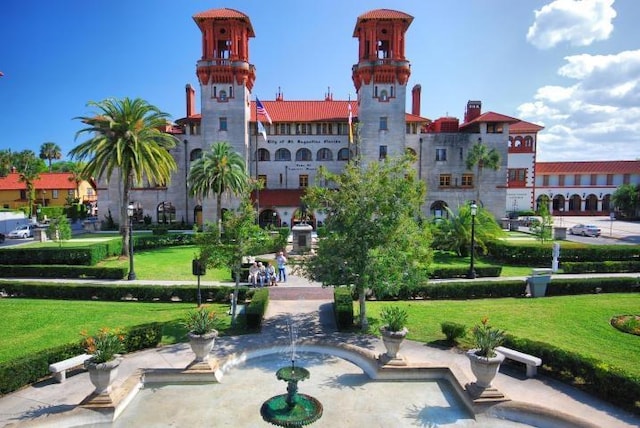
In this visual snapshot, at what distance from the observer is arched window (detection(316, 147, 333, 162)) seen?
51.2 metres

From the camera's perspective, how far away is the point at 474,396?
10.1 m

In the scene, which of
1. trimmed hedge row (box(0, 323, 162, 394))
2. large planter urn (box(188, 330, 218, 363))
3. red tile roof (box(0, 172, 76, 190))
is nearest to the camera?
trimmed hedge row (box(0, 323, 162, 394))

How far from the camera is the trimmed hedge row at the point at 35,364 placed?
10.7m

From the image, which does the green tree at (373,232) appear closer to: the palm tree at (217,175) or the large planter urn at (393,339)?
the large planter urn at (393,339)

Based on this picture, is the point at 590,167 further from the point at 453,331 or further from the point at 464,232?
the point at 453,331

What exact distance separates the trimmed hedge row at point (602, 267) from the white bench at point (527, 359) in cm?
→ 1724

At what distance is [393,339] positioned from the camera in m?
11.9

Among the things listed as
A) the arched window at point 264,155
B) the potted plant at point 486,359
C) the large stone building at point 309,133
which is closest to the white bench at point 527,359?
the potted plant at point 486,359

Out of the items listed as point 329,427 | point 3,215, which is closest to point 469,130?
point 329,427

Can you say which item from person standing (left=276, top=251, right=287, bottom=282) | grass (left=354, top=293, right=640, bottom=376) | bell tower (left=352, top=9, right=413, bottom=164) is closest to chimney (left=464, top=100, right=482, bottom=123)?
bell tower (left=352, top=9, right=413, bottom=164)

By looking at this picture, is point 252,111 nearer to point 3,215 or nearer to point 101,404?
point 3,215

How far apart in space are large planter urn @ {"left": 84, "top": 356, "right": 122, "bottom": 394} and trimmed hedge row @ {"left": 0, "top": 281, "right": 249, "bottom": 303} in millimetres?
9943

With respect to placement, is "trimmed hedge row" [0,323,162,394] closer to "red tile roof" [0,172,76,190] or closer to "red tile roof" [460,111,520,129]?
"red tile roof" [460,111,520,129]

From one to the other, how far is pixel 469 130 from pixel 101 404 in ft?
174
